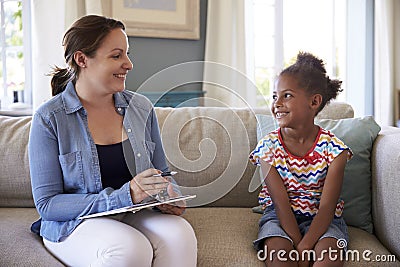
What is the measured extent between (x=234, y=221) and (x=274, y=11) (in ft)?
9.94

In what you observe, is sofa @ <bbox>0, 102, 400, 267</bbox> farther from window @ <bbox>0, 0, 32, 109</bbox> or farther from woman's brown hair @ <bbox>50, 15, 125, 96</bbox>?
window @ <bbox>0, 0, 32, 109</bbox>

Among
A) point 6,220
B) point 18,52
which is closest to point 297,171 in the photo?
point 6,220

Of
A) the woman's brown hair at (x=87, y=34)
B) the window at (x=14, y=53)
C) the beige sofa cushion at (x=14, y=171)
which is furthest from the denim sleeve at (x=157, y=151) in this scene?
the window at (x=14, y=53)

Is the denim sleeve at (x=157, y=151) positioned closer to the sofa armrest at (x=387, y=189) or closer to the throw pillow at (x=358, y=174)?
the throw pillow at (x=358, y=174)

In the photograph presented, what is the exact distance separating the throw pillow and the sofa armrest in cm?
2

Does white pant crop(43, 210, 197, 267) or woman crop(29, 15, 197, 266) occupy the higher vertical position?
woman crop(29, 15, 197, 266)

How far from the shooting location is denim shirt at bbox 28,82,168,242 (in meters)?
1.49

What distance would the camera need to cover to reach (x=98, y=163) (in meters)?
1.57

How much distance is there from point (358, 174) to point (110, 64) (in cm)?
93

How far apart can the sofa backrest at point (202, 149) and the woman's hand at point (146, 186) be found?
364mm

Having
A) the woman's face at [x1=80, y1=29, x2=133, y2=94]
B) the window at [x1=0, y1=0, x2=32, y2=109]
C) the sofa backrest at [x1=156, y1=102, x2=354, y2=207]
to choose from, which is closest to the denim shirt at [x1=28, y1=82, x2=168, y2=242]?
the woman's face at [x1=80, y1=29, x2=133, y2=94]

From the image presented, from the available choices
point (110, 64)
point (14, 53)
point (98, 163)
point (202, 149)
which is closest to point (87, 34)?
point (110, 64)

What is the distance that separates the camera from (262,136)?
194 centimetres

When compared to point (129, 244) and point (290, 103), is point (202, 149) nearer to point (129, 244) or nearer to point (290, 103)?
point (290, 103)
